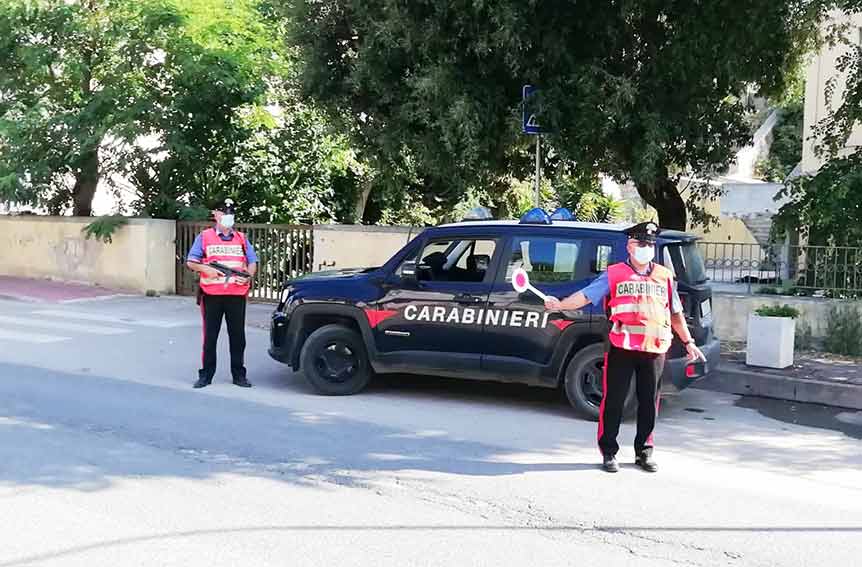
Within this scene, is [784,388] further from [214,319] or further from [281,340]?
[214,319]

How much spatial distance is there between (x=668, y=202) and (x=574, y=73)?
3396 millimetres

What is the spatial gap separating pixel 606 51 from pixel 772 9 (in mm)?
2078

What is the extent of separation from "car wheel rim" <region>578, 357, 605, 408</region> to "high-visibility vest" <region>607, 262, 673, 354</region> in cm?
165

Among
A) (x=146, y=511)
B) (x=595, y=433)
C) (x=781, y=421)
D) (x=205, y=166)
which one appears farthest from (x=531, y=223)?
(x=205, y=166)

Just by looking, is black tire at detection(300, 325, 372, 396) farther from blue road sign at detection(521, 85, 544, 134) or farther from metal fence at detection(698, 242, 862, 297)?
metal fence at detection(698, 242, 862, 297)

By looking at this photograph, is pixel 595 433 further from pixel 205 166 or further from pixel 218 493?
pixel 205 166

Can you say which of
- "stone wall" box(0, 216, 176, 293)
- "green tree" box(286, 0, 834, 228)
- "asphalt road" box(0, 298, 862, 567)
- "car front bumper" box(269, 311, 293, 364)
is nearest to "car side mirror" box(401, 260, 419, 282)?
"asphalt road" box(0, 298, 862, 567)

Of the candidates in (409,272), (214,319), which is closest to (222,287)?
(214,319)

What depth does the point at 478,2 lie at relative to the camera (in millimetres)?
11164

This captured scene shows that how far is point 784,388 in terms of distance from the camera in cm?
953

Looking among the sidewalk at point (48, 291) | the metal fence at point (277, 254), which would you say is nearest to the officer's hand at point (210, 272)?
the metal fence at point (277, 254)

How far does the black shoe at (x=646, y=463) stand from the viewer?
643cm

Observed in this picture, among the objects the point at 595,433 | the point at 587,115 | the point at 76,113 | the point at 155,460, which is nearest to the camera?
the point at 155,460

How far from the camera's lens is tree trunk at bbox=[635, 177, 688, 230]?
562 inches
